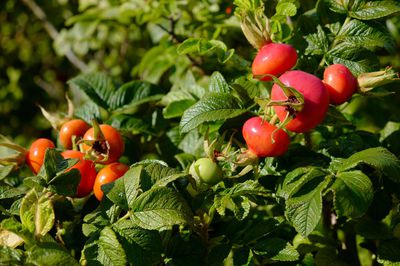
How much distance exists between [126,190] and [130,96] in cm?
74

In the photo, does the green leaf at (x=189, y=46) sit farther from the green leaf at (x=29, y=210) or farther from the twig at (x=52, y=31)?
the twig at (x=52, y=31)

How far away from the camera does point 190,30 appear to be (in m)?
2.41

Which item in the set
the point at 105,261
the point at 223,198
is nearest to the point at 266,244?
the point at 223,198

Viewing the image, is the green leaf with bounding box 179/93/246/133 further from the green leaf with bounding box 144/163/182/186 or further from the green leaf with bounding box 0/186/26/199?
the green leaf with bounding box 0/186/26/199

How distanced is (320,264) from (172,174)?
496 mm

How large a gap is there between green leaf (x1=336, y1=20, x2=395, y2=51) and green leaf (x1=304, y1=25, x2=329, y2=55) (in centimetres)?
4

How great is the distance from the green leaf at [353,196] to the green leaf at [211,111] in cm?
33

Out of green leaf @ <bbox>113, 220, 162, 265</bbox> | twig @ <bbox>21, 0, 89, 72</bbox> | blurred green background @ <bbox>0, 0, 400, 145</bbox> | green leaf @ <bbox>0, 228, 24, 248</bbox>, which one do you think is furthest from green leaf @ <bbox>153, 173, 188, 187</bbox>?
twig @ <bbox>21, 0, 89, 72</bbox>

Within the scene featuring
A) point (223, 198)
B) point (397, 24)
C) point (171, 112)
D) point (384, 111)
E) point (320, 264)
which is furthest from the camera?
point (397, 24)

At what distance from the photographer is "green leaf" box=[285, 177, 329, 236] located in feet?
3.84

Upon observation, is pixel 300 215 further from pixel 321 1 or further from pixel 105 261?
pixel 321 1

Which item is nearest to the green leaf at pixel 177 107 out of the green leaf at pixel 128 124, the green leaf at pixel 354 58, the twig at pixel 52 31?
the green leaf at pixel 128 124

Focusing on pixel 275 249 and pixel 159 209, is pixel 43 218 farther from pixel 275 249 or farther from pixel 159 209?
pixel 275 249

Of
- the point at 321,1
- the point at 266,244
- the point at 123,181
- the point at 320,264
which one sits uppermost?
the point at 321,1
